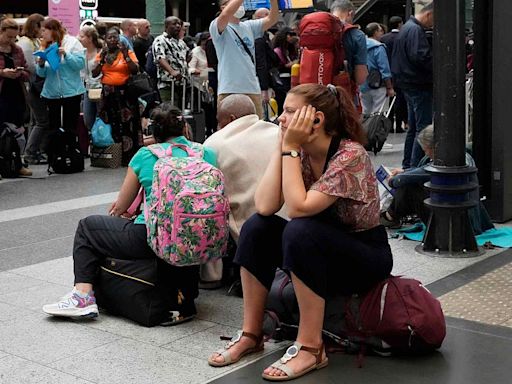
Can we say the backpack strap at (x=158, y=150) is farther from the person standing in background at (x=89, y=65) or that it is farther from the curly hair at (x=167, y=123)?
the person standing in background at (x=89, y=65)

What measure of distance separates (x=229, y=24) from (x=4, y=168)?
3603 mm

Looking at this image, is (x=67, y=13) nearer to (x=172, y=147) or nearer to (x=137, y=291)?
(x=172, y=147)

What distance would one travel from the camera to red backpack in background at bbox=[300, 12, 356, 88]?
7.84 m

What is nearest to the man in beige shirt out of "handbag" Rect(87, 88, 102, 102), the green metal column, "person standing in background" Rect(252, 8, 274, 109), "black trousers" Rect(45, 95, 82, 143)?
"black trousers" Rect(45, 95, 82, 143)

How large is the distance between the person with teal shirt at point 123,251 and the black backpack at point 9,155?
18.2 feet

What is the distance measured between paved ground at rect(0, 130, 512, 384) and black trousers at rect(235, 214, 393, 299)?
40cm

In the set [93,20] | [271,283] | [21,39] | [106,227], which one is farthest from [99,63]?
[271,283]

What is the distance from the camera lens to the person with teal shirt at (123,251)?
4.65m

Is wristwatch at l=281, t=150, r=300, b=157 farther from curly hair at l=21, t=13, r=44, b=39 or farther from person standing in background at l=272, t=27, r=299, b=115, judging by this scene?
person standing in background at l=272, t=27, r=299, b=115

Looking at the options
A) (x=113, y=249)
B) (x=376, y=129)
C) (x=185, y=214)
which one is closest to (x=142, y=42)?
(x=376, y=129)

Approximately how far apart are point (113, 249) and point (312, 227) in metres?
1.34

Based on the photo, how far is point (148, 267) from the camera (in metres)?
4.60

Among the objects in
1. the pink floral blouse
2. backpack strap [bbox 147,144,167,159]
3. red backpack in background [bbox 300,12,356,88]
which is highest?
red backpack in background [bbox 300,12,356,88]

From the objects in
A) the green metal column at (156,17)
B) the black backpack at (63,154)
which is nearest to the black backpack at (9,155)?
the black backpack at (63,154)
